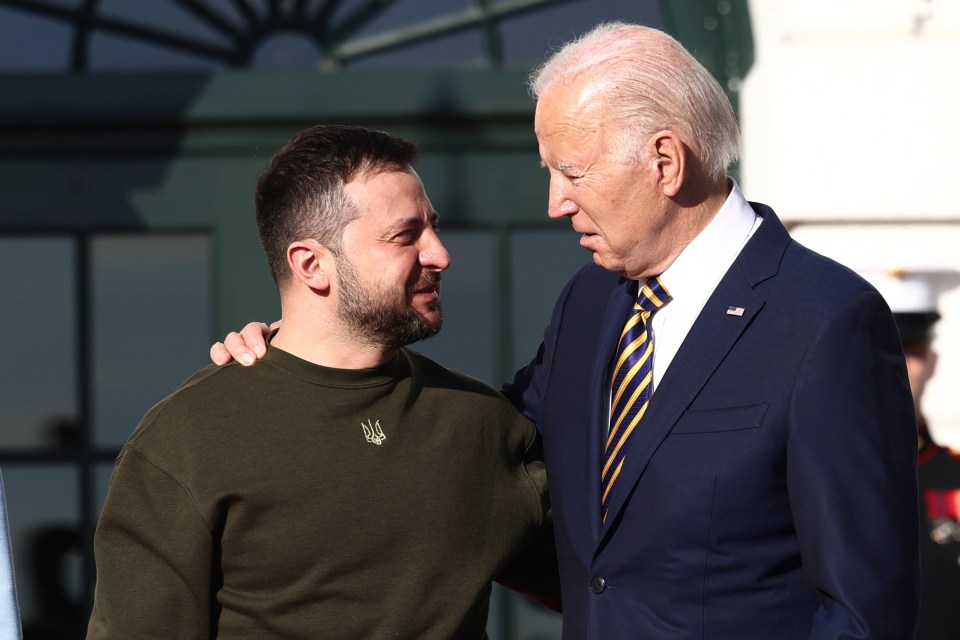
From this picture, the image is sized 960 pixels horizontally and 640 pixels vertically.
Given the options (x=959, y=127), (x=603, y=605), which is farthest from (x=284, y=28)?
(x=603, y=605)

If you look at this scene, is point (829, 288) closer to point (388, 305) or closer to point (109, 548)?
point (388, 305)

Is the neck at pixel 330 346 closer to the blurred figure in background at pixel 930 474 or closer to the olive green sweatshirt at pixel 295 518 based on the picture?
the olive green sweatshirt at pixel 295 518

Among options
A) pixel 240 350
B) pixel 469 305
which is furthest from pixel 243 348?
pixel 469 305

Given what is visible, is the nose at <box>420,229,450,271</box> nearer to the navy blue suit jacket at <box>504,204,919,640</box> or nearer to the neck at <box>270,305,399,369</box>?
the neck at <box>270,305,399,369</box>

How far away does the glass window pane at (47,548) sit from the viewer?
375cm

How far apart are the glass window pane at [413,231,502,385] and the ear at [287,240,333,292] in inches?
64.2

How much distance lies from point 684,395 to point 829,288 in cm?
25

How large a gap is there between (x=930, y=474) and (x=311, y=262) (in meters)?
1.74

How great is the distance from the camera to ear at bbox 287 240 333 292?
2.14 metres

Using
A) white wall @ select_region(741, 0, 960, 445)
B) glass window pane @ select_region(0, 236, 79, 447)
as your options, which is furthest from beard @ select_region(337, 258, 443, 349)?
glass window pane @ select_region(0, 236, 79, 447)

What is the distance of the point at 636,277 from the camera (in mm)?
2080

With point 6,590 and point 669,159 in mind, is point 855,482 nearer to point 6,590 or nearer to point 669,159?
point 669,159

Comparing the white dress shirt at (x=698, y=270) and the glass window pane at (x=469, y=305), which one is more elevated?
the white dress shirt at (x=698, y=270)

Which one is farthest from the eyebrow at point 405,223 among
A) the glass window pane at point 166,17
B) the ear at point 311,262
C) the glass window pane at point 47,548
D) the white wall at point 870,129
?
the glass window pane at point 47,548
